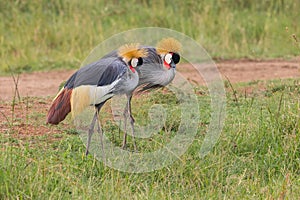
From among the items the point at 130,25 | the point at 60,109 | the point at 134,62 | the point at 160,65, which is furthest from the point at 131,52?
the point at 130,25

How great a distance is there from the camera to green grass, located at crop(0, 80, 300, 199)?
405cm

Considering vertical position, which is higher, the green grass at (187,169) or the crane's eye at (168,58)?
the crane's eye at (168,58)

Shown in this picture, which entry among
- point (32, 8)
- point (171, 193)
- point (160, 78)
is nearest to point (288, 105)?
point (160, 78)

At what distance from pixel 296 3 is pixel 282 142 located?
4790 mm

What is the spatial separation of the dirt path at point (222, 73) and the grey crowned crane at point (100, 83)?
2232 millimetres

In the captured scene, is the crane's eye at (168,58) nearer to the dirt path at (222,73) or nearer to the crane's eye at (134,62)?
the crane's eye at (134,62)

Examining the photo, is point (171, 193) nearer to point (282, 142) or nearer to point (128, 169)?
point (128, 169)

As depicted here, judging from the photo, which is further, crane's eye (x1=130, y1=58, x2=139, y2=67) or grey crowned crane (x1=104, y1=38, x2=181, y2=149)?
grey crowned crane (x1=104, y1=38, x2=181, y2=149)

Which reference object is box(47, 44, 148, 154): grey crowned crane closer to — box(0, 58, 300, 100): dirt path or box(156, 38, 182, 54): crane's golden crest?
box(156, 38, 182, 54): crane's golden crest

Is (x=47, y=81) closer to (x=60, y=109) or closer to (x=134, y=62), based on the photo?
(x=60, y=109)

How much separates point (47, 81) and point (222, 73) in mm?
1797

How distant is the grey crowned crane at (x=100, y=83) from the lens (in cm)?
459

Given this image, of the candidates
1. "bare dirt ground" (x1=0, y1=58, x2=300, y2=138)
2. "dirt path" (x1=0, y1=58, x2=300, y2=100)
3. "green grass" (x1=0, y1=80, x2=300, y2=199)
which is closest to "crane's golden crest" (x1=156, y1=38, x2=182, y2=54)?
"green grass" (x1=0, y1=80, x2=300, y2=199)

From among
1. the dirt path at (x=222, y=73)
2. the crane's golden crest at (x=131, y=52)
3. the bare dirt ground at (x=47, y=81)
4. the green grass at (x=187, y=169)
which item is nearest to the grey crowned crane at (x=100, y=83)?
the crane's golden crest at (x=131, y=52)
